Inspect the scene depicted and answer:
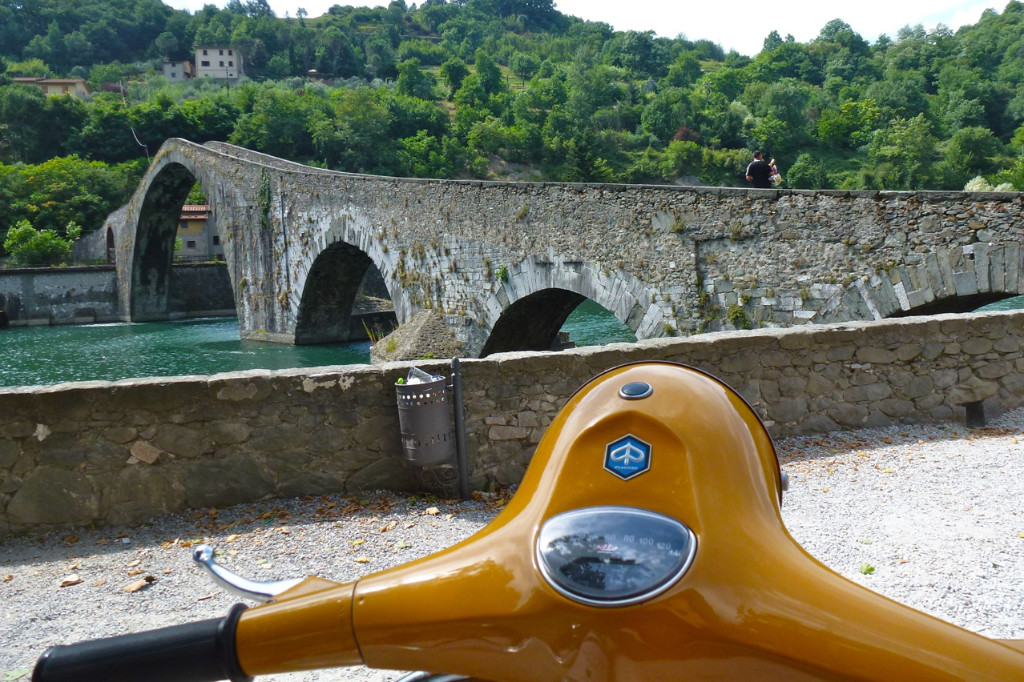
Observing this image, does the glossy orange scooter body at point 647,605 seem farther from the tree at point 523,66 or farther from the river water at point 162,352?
the tree at point 523,66

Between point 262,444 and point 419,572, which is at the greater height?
point 419,572

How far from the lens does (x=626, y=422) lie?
142 centimetres

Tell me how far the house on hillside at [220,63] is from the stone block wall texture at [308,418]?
109251mm

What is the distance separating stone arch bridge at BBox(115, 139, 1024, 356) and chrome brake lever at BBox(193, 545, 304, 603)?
7.70 metres

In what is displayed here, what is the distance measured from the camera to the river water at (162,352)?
61.3 ft

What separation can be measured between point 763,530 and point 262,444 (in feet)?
11.0

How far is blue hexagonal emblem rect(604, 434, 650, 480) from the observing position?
137 cm

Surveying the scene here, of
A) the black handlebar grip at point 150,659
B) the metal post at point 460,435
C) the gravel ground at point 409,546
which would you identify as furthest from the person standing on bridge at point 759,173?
the black handlebar grip at point 150,659

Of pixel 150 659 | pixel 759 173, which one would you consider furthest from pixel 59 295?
pixel 150 659

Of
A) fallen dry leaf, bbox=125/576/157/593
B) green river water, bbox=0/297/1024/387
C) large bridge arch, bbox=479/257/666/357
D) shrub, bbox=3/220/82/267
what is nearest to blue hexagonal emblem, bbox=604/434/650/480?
fallen dry leaf, bbox=125/576/157/593

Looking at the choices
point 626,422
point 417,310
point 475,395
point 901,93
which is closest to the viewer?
point 626,422

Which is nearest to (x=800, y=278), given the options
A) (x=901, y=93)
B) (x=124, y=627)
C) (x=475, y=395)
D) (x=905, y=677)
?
(x=475, y=395)

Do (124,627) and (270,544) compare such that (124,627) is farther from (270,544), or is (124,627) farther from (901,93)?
(901,93)

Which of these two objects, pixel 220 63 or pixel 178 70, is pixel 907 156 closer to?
pixel 220 63
